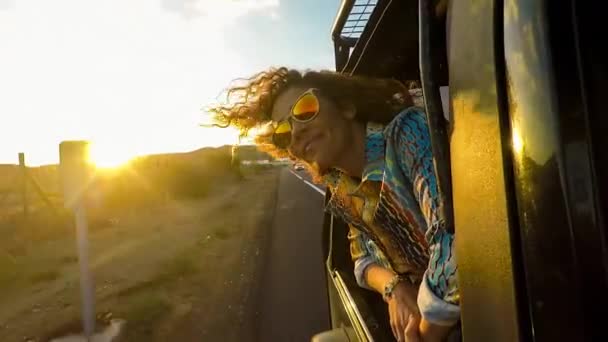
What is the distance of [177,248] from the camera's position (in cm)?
941

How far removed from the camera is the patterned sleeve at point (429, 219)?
3.40 feet

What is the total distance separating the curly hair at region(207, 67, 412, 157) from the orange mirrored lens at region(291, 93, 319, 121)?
0.08 metres

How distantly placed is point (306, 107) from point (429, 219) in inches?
36.6

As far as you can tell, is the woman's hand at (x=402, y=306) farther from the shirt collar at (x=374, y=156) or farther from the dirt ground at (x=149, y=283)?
the dirt ground at (x=149, y=283)

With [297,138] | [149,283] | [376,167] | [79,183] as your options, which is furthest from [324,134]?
[149,283]

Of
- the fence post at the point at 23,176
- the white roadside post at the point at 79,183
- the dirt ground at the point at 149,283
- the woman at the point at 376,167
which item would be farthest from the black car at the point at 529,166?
the fence post at the point at 23,176

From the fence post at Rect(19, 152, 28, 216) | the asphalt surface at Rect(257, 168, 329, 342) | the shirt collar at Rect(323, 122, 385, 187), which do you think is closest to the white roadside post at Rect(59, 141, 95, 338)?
the asphalt surface at Rect(257, 168, 329, 342)

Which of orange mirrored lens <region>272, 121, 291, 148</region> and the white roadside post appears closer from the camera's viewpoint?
orange mirrored lens <region>272, 121, 291, 148</region>

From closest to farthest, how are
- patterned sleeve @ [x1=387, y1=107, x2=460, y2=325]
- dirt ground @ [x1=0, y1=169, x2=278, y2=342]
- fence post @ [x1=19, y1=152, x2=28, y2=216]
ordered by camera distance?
1. patterned sleeve @ [x1=387, y1=107, x2=460, y2=325]
2. dirt ground @ [x1=0, y1=169, x2=278, y2=342]
3. fence post @ [x1=19, y1=152, x2=28, y2=216]

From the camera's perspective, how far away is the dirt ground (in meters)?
5.03

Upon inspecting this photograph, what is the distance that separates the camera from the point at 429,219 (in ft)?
3.92

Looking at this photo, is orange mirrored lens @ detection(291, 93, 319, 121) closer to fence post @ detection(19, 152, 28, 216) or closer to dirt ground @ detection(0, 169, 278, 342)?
dirt ground @ detection(0, 169, 278, 342)

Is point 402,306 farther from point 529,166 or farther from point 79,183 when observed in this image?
point 79,183

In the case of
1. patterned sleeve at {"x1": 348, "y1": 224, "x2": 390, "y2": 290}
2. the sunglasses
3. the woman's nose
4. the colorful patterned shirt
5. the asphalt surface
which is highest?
the sunglasses
